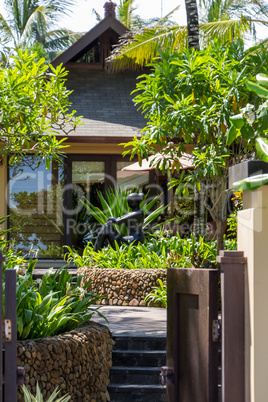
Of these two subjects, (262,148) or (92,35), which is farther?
(92,35)

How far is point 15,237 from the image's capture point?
48.5 ft

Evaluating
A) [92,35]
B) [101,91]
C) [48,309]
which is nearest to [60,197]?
[101,91]

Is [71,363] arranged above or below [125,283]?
below

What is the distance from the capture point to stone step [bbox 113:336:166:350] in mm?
6730

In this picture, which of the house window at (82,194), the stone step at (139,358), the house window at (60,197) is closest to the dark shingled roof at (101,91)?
the house window at (60,197)

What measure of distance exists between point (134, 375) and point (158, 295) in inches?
118

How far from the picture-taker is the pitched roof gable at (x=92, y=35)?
15602mm

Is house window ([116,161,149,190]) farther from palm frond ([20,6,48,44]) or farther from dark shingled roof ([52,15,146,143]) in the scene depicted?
palm frond ([20,6,48,44])

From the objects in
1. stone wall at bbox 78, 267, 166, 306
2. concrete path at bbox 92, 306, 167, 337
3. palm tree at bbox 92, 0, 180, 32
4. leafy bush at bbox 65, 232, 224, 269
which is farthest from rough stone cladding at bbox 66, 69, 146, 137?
palm tree at bbox 92, 0, 180, 32

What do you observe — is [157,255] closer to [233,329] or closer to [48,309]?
[48,309]

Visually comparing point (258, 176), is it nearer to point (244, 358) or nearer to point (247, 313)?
point (247, 313)

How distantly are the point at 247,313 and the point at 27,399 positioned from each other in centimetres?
180

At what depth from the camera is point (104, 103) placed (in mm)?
15516

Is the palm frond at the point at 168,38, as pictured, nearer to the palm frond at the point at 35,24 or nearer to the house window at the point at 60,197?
the house window at the point at 60,197
